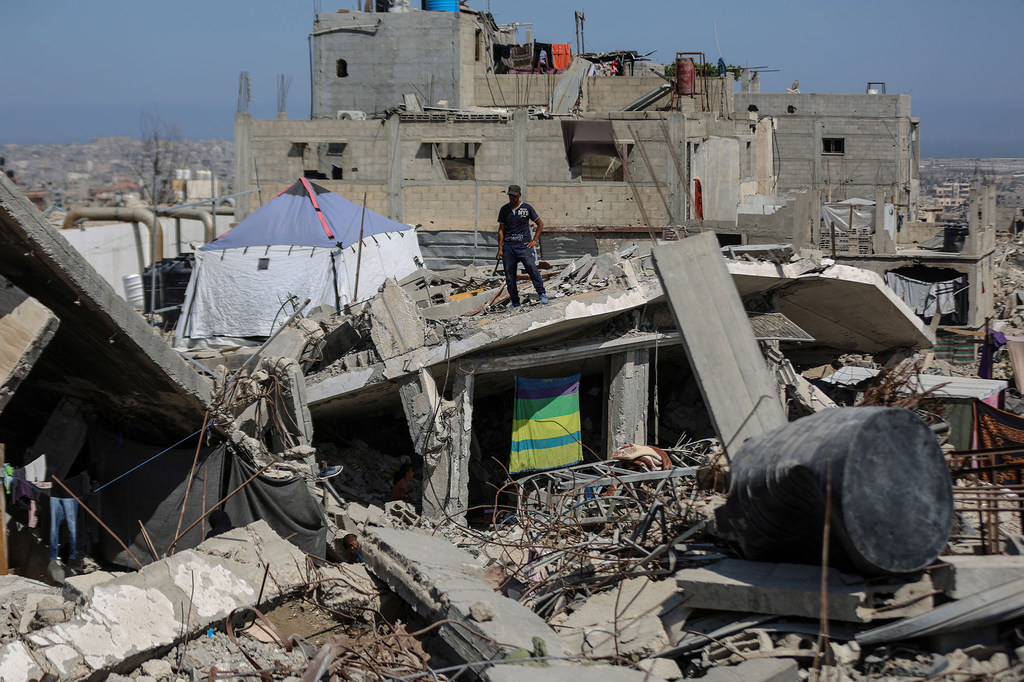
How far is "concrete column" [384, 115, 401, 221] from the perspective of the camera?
25750mm

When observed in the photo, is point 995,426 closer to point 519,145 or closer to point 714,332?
point 714,332

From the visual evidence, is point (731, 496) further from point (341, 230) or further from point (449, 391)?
point (341, 230)

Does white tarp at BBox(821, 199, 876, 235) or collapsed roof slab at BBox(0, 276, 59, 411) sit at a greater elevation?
white tarp at BBox(821, 199, 876, 235)

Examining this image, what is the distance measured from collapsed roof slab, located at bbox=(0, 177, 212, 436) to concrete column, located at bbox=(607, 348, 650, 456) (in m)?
5.71

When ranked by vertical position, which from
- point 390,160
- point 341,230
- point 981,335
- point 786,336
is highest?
point 390,160

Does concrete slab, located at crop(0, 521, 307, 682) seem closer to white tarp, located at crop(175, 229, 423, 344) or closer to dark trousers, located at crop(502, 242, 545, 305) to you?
dark trousers, located at crop(502, 242, 545, 305)

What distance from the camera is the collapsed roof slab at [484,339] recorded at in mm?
11047

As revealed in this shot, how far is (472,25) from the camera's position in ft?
105

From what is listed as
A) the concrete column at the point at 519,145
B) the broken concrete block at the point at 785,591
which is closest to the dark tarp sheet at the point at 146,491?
the broken concrete block at the point at 785,591

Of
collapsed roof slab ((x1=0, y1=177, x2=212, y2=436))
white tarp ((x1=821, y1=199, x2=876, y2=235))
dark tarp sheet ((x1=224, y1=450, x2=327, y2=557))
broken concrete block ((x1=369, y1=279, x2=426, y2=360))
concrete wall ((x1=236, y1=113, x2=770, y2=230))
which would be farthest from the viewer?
white tarp ((x1=821, y1=199, x2=876, y2=235))

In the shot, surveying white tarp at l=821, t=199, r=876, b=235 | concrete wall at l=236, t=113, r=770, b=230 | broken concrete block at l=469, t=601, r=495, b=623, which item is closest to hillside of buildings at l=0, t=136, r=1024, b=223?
white tarp at l=821, t=199, r=876, b=235

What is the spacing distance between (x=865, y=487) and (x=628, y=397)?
815 cm

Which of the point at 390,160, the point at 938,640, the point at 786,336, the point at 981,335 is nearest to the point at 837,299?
the point at 786,336

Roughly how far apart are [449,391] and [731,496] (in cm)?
733
